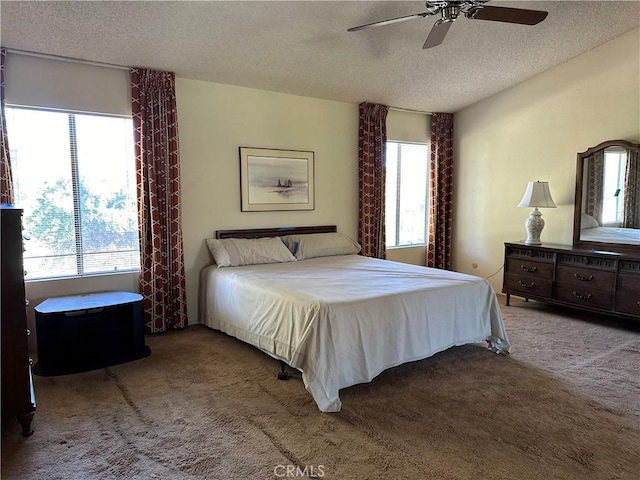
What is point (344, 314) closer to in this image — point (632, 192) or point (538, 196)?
point (538, 196)

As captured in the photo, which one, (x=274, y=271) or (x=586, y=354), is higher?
(x=274, y=271)

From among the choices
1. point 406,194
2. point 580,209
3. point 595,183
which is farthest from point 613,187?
point 406,194

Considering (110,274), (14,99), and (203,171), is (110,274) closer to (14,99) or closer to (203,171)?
(203,171)

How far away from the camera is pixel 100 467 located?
2098 millimetres

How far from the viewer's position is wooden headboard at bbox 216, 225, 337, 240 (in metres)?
4.55

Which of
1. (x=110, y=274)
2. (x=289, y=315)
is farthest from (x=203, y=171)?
(x=289, y=315)

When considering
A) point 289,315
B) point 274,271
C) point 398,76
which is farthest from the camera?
point 398,76

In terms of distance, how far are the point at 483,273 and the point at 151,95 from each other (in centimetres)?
471

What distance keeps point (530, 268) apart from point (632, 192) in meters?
1.25

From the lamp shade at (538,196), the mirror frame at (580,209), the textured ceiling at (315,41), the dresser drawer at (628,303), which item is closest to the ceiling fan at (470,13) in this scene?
the textured ceiling at (315,41)

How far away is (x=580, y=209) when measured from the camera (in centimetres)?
481

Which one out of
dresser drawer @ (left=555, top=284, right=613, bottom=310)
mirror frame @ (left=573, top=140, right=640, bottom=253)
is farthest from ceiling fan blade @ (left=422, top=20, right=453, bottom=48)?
dresser drawer @ (left=555, top=284, right=613, bottom=310)

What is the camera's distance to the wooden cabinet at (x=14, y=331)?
2.28 m

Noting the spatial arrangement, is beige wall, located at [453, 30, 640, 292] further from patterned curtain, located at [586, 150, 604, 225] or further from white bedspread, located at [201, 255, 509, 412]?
white bedspread, located at [201, 255, 509, 412]
